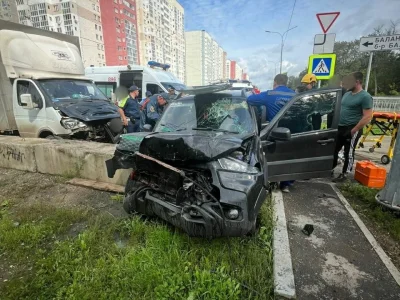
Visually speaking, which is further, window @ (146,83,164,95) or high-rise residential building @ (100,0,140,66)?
high-rise residential building @ (100,0,140,66)

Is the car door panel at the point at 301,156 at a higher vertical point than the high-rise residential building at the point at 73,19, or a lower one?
lower

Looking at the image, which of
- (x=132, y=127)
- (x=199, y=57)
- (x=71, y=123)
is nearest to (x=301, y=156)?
(x=132, y=127)

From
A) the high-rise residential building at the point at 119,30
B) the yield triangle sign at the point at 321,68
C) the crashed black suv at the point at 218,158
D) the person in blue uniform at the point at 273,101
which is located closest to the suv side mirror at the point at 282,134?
the crashed black suv at the point at 218,158

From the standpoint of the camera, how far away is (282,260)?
7.75ft

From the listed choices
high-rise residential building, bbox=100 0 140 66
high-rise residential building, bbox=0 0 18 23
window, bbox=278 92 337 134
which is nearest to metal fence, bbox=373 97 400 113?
window, bbox=278 92 337 134

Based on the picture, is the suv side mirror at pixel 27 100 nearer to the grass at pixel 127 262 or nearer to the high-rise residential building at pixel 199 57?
the grass at pixel 127 262

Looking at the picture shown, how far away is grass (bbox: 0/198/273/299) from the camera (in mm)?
Answer: 2014

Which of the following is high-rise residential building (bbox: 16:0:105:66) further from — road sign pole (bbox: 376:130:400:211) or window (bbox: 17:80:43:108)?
road sign pole (bbox: 376:130:400:211)

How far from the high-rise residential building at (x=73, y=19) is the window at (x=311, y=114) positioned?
54395mm

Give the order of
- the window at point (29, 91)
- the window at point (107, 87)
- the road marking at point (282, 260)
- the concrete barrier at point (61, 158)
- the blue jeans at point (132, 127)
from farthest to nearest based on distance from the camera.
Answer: the window at point (107, 87), the blue jeans at point (132, 127), the window at point (29, 91), the concrete barrier at point (61, 158), the road marking at point (282, 260)

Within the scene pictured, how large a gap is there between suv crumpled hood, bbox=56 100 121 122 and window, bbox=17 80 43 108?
0.51 metres

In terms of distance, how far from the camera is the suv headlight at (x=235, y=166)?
2285mm

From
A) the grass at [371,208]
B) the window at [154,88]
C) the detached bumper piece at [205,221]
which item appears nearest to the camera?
the detached bumper piece at [205,221]

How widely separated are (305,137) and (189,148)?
2.33m
